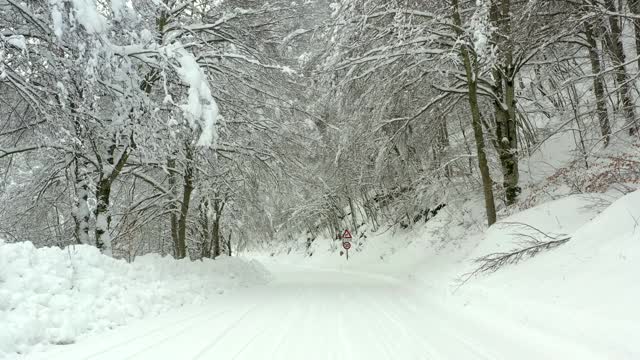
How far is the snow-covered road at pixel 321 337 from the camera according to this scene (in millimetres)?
5969

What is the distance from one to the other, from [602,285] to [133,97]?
7.44 m

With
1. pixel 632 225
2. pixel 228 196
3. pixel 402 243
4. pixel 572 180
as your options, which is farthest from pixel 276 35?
pixel 402 243

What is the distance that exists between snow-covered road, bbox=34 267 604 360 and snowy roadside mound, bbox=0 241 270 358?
34 centimetres

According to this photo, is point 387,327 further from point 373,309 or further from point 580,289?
point 580,289

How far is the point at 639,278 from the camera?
19.4 feet

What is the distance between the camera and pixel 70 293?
766 cm

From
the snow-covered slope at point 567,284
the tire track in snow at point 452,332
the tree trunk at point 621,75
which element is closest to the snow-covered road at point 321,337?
the tire track in snow at point 452,332

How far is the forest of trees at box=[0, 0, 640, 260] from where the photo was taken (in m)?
8.88

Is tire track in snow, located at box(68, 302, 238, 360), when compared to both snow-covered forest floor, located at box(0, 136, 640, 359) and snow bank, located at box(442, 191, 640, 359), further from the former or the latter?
snow bank, located at box(442, 191, 640, 359)

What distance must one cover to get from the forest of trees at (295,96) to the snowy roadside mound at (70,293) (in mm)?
1535

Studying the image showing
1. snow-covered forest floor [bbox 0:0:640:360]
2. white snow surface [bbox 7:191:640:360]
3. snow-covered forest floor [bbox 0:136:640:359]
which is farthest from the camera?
snow-covered forest floor [bbox 0:0:640:360]

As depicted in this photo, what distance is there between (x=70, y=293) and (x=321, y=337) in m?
3.83

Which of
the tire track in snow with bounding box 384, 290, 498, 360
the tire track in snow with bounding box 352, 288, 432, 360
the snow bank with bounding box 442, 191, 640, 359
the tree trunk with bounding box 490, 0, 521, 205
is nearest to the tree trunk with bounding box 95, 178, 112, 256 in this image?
the tire track in snow with bounding box 352, 288, 432, 360

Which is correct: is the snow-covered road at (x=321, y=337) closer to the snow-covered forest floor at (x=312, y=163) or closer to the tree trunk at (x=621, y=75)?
the snow-covered forest floor at (x=312, y=163)
